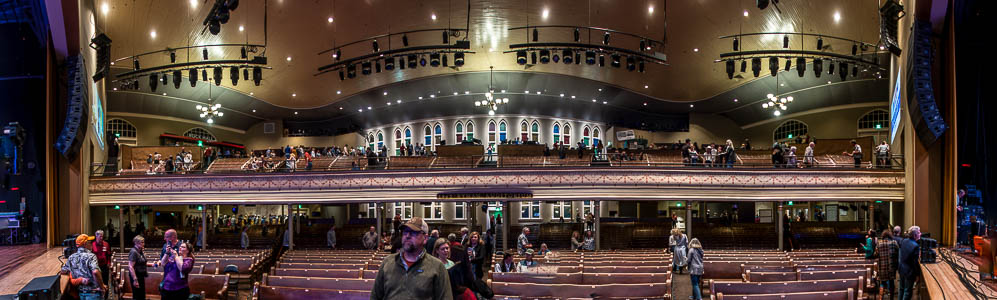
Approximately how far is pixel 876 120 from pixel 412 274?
1209 inches

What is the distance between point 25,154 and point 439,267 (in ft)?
65.9

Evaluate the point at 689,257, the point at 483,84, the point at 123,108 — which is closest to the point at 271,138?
the point at 123,108

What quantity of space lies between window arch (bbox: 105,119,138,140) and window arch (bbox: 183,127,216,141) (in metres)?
2.67

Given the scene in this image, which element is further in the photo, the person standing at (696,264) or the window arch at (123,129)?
the window arch at (123,129)

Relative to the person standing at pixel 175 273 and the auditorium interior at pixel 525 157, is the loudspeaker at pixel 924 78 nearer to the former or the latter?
the auditorium interior at pixel 525 157

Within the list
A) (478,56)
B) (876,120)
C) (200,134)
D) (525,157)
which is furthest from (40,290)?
(876,120)

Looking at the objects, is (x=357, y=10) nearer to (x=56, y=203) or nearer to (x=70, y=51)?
(x=70, y=51)

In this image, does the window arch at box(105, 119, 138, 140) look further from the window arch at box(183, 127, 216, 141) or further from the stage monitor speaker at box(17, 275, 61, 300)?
the stage monitor speaker at box(17, 275, 61, 300)

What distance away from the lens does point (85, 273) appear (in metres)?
7.25

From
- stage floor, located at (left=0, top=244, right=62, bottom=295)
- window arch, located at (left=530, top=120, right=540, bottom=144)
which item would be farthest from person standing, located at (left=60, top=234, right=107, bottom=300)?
window arch, located at (left=530, top=120, right=540, bottom=144)

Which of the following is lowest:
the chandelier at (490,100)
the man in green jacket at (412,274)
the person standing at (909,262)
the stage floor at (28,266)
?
the stage floor at (28,266)

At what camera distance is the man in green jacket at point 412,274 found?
3.96 meters

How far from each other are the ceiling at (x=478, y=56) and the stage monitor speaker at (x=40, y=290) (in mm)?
15039

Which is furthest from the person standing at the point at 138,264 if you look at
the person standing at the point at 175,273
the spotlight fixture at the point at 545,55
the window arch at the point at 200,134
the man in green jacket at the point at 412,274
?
the window arch at the point at 200,134
